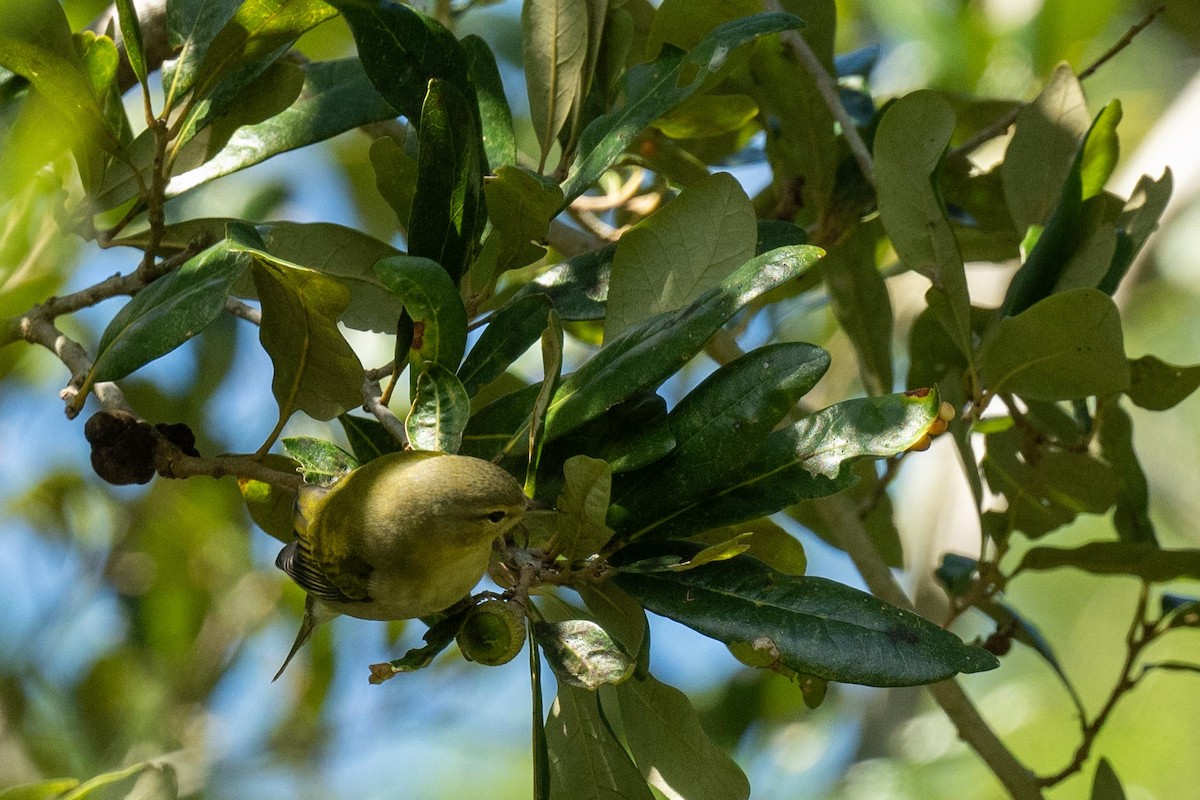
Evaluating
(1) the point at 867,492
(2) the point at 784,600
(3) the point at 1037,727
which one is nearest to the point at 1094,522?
(3) the point at 1037,727

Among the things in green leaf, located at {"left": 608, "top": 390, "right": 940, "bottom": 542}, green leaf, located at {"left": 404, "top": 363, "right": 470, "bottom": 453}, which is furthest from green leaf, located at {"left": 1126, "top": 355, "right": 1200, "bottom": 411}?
green leaf, located at {"left": 404, "top": 363, "right": 470, "bottom": 453}

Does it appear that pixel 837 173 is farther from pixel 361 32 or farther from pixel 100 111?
pixel 100 111

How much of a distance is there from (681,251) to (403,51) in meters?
0.31

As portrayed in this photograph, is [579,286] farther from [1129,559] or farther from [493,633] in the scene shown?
[1129,559]

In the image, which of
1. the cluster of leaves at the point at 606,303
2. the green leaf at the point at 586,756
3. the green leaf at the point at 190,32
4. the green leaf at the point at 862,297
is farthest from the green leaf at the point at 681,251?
the green leaf at the point at 862,297

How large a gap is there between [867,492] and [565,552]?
86 cm

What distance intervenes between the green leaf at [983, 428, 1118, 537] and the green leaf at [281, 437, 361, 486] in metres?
0.83

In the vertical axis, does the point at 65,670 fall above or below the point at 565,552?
below

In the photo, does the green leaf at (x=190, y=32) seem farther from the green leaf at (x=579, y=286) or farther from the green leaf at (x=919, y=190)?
the green leaf at (x=919, y=190)

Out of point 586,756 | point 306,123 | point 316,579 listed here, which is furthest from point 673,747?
point 306,123

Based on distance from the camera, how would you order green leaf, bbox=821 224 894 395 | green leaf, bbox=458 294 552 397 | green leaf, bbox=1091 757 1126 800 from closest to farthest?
green leaf, bbox=458 294 552 397, green leaf, bbox=1091 757 1126 800, green leaf, bbox=821 224 894 395

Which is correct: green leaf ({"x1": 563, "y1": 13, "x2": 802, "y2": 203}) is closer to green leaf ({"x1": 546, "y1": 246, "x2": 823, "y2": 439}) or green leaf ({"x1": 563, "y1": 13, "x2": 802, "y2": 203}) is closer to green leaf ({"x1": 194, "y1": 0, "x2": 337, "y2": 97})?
green leaf ({"x1": 546, "y1": 246, "x2": 823, "y2": 439})

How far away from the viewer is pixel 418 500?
86 cm

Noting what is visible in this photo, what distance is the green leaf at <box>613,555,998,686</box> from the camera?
779mm
